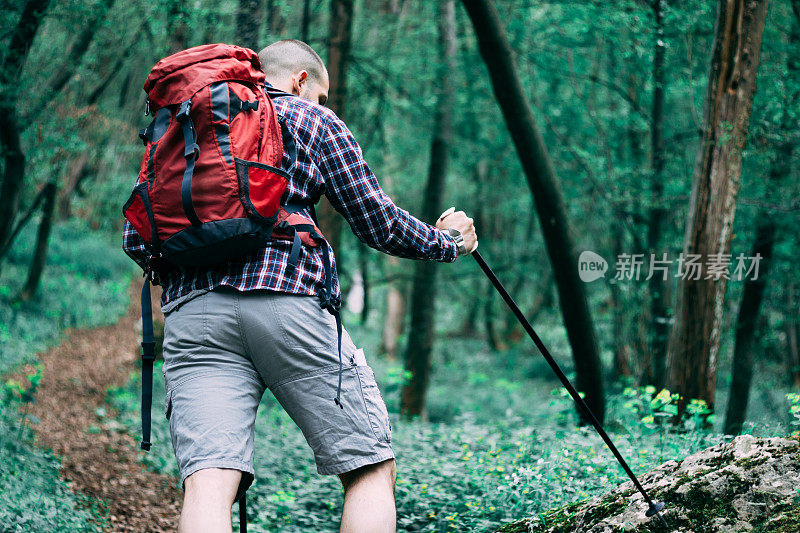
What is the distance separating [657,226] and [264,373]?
730cm

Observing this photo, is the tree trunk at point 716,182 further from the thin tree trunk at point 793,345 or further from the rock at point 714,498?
the thin tree trunk at point 793,345

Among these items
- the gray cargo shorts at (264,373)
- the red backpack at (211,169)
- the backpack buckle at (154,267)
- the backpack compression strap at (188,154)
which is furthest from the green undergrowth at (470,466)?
the backpack compression strap at (188,154)

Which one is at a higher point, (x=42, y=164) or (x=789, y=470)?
(x=42, y=164)

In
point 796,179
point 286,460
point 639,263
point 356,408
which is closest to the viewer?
point 356,408

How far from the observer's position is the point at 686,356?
19.6 ft

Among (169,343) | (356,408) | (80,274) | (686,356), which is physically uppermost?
(169,343)

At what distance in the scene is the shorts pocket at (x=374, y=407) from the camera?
7.68 ft

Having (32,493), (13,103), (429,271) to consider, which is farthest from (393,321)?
(32,493)

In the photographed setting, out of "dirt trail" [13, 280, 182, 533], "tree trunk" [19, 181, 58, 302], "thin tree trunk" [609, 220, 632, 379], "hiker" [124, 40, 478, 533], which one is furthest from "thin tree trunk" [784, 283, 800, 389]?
"tree trunk" [19, 181, 58, 302]

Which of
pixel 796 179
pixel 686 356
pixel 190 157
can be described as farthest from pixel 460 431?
pixel 796 179

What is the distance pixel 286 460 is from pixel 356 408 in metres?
3.64

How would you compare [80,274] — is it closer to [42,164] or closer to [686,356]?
[42,164]

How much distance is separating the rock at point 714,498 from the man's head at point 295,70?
Result: 1.99 m

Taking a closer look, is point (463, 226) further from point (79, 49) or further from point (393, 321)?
point (393, 321)
